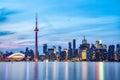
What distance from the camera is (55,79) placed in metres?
64.1

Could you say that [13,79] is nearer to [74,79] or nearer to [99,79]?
[74,79]

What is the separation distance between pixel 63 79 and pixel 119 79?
1304cm

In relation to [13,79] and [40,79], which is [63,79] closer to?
[40,79]

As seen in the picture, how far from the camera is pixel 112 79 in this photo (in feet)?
213

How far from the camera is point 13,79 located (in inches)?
2557

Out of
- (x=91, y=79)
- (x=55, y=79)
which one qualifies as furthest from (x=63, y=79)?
(x=91, y=79)

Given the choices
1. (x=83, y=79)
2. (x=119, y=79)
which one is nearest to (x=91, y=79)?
(x=83, y=79)

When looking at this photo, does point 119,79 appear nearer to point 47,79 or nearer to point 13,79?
point 47,79

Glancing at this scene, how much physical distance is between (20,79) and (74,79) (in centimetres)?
1297

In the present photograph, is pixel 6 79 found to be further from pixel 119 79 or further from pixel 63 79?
pixel 119 79

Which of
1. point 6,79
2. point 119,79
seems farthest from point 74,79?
point 6,79

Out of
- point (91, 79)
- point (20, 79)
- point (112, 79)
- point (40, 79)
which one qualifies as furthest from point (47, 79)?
point (112, 79)

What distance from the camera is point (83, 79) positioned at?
64500mm

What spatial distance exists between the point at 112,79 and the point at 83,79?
22.9ft
